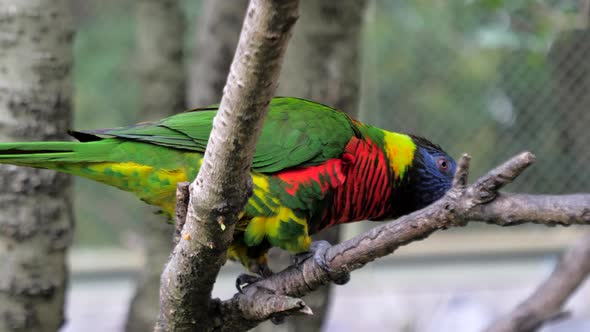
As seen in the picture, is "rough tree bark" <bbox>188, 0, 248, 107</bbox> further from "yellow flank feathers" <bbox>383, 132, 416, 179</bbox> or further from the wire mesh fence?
the wire mesh fence

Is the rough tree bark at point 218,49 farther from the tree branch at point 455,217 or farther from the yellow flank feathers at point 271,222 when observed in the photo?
the tree branch at point 455,217

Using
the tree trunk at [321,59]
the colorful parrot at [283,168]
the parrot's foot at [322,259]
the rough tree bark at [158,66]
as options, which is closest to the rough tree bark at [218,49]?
the rough tree bark at [158,66]

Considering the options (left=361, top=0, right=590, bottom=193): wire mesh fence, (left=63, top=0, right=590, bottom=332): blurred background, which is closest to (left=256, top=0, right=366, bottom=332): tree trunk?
(left=63, top=0, right=590, bottom=332): blurred background

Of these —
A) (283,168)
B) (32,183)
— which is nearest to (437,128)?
(283,168)

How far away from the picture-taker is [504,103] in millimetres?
4719

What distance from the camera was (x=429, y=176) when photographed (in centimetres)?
244

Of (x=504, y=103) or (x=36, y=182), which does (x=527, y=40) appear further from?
(x=36, y=182)

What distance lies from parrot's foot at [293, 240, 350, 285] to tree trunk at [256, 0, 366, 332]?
2.10 feet

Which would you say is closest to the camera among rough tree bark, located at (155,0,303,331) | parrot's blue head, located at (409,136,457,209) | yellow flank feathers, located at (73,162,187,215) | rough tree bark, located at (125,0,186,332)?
rough tree bark, located at (155,0,303,331)

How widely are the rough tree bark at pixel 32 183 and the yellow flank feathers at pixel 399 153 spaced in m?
1.16

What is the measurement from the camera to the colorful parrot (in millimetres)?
2031

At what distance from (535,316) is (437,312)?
110 inches

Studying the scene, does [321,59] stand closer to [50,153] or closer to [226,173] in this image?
[50,153]

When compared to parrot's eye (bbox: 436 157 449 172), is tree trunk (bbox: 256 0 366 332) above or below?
above
